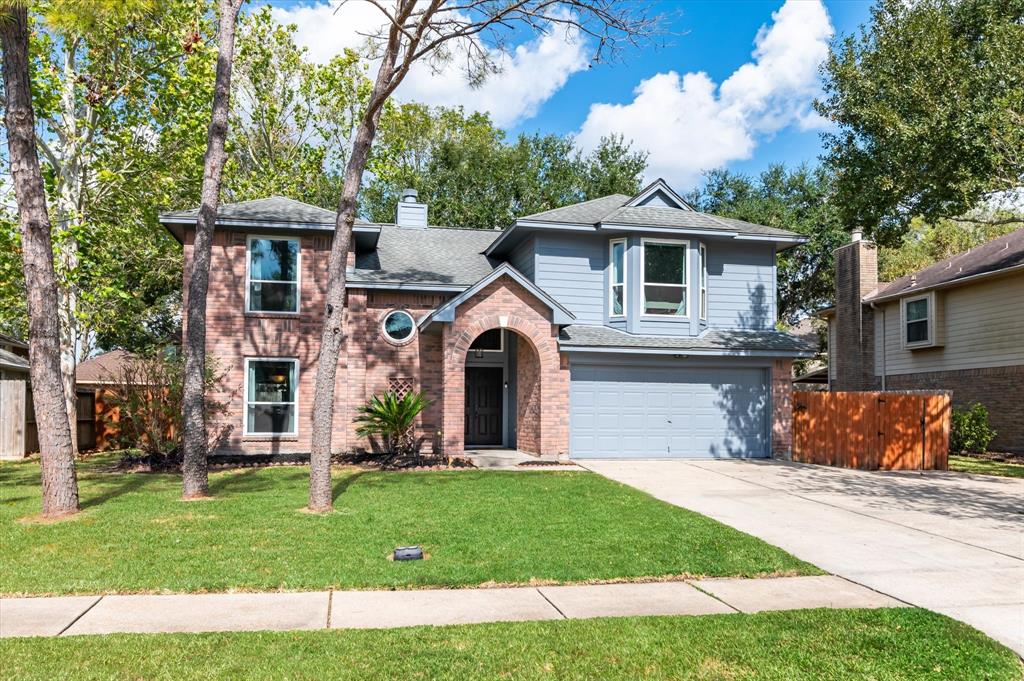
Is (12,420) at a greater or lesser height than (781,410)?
lesser

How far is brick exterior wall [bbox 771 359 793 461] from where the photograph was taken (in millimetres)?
18094

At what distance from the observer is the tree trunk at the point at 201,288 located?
432 inches

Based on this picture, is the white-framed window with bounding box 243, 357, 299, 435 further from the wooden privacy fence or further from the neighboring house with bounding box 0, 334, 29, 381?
the wooden privacy fence

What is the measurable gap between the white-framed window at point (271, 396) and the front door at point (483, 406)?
4.34 m

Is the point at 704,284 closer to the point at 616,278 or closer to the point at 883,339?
the point at 616,278

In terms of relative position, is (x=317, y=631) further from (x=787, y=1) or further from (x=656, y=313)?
(x=787, y=1)

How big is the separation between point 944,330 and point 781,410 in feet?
26.0

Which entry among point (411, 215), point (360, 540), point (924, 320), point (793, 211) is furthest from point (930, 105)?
point (793, 211)

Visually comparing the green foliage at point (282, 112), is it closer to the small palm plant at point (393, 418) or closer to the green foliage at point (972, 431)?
the small palm plant at point (393, 418)

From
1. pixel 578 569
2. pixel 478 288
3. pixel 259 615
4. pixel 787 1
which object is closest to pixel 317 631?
pixel 259 615

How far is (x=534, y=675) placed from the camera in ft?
14.9

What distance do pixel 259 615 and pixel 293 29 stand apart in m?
26.0

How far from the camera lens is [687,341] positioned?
17.7 metres

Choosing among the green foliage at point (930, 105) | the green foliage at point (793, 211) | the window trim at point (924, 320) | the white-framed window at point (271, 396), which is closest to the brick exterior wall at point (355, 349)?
the white-framed window at point (271, 396)
